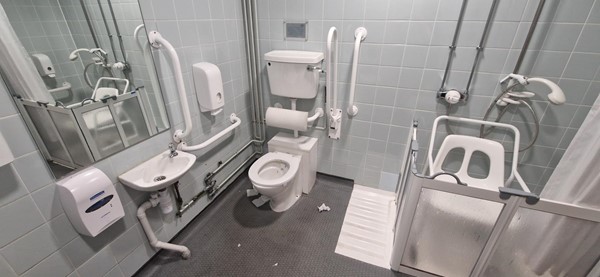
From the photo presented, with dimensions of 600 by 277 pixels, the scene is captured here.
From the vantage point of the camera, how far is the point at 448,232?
1402 mm

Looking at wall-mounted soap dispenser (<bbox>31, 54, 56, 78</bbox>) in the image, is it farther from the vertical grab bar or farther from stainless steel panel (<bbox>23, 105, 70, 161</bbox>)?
the vertical grab bar

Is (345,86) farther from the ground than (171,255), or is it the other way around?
(345,86)

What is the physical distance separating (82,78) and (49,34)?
200 mm

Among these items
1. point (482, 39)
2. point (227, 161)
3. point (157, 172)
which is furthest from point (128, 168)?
point (482, 39)

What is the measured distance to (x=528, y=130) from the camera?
1691mm

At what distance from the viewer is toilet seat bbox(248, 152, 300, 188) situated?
1814 mm

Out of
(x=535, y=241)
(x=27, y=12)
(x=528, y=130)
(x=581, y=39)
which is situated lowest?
(x=535, y=241)

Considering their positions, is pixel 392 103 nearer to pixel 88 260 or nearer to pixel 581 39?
pixel 581 39

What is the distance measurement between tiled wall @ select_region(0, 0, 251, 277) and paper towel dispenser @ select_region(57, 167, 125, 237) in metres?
0.05

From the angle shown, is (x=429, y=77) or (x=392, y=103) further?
(x=392, y=103)

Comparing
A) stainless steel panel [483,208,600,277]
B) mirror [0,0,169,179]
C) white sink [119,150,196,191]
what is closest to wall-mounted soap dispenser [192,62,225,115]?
mirror [0,0,169,179]

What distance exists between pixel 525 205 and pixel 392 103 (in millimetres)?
1034

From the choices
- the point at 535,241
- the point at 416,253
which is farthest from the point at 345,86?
the point at 535,241

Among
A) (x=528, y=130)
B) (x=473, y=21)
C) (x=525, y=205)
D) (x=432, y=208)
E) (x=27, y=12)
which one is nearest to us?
(x=27, y=12)
